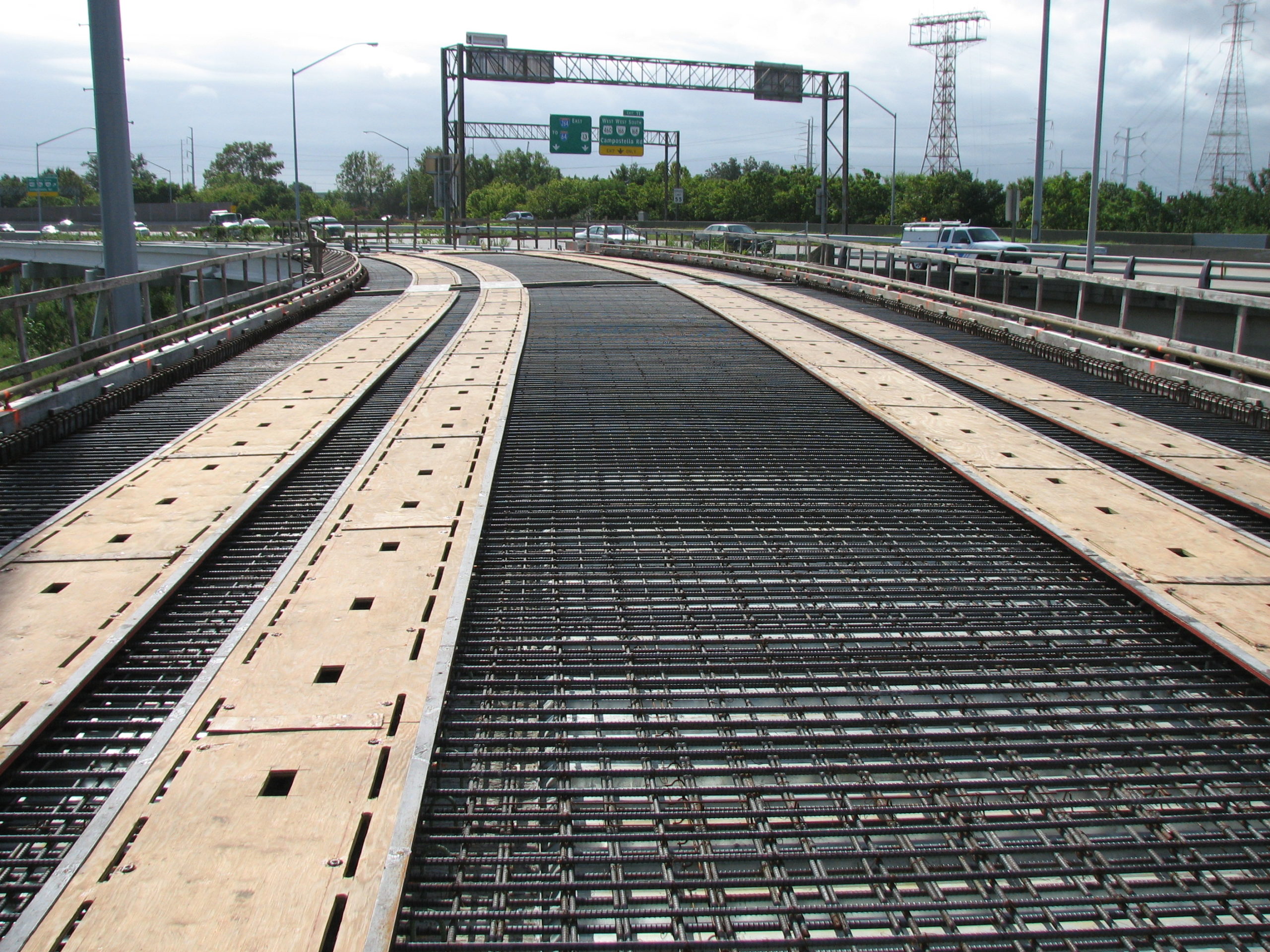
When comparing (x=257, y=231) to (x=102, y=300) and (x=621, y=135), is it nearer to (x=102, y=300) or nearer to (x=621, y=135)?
(x=621, y=135)

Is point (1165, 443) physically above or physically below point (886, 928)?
above

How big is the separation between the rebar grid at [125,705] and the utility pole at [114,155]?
→ 6.94 metres

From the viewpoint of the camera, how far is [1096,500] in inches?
310

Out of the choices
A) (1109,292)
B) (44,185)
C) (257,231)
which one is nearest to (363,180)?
(44,185)

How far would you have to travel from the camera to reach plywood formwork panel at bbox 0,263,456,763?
511 centimetres

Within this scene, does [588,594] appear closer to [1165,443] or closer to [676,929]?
[676,929]

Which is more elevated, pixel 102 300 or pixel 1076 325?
pixel 102 300

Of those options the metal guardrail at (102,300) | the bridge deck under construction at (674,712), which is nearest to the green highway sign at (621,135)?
the metal guardrail at (102,300)

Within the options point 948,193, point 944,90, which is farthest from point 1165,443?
point 944,90

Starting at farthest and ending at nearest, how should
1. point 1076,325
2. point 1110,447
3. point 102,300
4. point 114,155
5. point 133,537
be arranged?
point 1076,325
point 102,300
point 114,155
point 1110,447
point 133,537

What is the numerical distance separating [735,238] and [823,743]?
132 ft

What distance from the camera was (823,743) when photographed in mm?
4637

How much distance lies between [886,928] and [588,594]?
9.85 feet

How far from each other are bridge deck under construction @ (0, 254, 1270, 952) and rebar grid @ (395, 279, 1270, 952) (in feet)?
0.06
